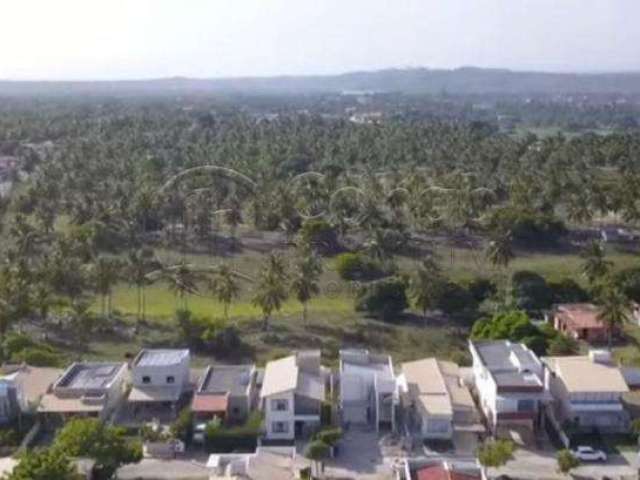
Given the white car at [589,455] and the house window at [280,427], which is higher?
the house window at [280,427]

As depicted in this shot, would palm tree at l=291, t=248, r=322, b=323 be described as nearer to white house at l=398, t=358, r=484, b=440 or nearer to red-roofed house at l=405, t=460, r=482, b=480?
white house at l=398, t=358, r=484, b=440

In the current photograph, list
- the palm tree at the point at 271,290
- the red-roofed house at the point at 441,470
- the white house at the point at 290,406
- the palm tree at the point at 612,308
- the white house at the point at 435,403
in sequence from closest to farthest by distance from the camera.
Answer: the red-roofed house at the point at 441,470 < the white house at the point at 435,403 < the white house at the point at 290,406 < the palm tree at the point at 612,308 < the palm tree at the point at 271,290

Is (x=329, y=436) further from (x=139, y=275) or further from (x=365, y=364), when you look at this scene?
(x=139, y=275)

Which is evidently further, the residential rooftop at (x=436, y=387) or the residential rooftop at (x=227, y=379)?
the residential rooftop at (x=227, y=379)

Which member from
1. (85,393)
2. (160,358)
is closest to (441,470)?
(160,358)

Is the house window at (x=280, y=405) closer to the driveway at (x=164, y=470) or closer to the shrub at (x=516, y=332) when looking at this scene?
the driveway at (x=164, y=470)

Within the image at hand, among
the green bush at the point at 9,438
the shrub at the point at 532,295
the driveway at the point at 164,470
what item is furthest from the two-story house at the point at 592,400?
the green bush at the point at 9,438

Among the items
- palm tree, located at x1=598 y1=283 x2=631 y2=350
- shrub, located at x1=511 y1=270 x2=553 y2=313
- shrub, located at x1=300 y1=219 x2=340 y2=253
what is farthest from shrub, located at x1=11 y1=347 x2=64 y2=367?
shrub, located at x1=300 y1=219 x2=340 y2=253
